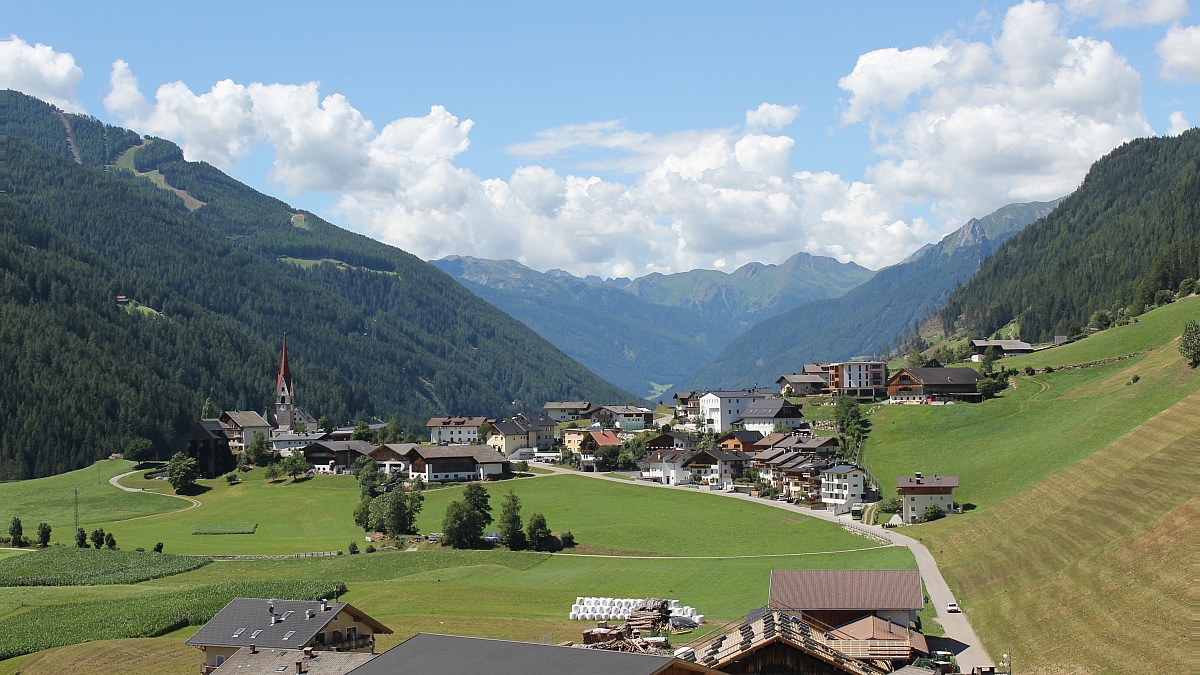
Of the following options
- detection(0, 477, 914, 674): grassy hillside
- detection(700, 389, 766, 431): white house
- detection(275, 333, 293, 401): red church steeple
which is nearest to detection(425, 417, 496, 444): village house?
detection(275, 333, 293, 401): red church steeple

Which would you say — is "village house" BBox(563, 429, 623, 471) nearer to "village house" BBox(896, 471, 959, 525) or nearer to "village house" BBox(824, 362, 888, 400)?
"village house" BBox(824, 362, 888, 400)

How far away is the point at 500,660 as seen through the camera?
3164 cm

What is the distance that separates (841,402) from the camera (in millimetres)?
146750

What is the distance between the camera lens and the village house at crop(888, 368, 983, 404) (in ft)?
474

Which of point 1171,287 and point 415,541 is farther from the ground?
point 1171,287

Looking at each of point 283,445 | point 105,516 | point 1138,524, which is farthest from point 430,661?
point 283,445

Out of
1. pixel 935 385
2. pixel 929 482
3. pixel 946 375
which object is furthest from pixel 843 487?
pixel 946 375

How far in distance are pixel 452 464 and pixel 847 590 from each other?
90.4 m

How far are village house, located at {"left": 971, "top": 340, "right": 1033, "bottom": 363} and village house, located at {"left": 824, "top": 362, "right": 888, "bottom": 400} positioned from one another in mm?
23308

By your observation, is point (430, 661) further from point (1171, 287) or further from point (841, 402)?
point (1171, 287)

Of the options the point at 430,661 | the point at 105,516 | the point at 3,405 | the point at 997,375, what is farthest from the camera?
the point at 3,405

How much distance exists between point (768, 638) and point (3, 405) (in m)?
175

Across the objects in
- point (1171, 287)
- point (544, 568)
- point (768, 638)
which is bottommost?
point (544, 568)

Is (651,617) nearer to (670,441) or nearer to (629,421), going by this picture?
(670,441)
